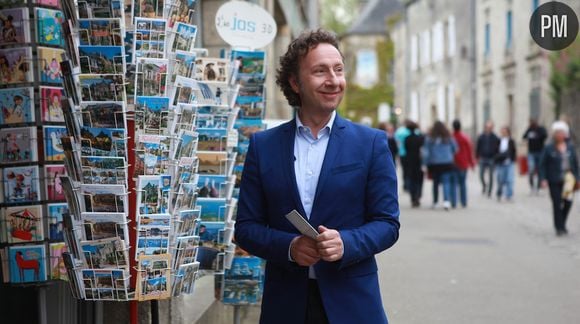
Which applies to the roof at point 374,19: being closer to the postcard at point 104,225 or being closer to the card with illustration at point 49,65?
the card with illustration at point 49,65

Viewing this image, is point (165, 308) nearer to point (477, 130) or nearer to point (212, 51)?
point (212, 51)

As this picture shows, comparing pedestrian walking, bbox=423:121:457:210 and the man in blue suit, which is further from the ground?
the man in blue suit

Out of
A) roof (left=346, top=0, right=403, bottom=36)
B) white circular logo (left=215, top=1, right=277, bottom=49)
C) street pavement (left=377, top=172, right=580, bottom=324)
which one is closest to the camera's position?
white circular logo (left=215, top=1, right=277, bottom=49)

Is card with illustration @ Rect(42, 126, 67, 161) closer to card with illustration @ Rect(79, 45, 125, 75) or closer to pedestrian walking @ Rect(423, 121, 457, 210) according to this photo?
card with illustration @ Rect(79, 45, 125, 75)

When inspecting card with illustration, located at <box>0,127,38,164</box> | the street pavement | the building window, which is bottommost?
the street pavement

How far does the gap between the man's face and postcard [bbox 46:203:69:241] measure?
2091 mm

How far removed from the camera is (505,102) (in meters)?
36.9

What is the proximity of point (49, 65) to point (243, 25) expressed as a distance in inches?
81.4

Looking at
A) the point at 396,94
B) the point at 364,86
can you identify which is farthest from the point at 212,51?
the point at 364,86

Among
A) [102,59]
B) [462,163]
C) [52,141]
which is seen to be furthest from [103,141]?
[462,163]

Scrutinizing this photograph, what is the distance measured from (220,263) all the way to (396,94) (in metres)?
56.5

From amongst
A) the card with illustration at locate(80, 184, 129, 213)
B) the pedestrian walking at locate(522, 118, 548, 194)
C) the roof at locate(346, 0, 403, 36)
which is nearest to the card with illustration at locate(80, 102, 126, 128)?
the card with illustration at locate(80, 184, 129, 213)

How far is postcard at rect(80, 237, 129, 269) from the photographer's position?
13.8 feet

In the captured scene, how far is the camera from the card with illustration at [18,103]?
194 inches
